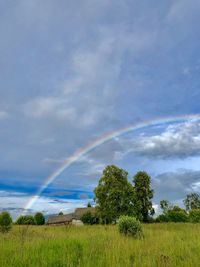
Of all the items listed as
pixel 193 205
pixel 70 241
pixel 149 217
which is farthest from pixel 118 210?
pixel 193 205

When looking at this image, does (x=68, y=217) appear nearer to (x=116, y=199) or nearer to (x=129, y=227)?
(x=116, y=199)

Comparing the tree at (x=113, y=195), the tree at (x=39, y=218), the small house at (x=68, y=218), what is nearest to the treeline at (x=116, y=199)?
the tree at (x=113, y=195)

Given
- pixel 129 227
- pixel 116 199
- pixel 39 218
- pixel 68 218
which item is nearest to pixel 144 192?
pixel 116 199

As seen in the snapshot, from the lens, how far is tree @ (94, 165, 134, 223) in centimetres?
3834

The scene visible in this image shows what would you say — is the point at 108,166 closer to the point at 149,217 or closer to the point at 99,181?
the point at 99,181

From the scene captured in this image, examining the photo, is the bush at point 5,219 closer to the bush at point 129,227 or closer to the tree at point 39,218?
the bush at point 129,227

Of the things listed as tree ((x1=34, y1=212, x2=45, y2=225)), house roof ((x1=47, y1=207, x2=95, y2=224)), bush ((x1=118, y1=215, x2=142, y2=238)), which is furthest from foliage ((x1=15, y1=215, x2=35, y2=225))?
bush ((x1=118, y1=215, x2=142, y2=238))

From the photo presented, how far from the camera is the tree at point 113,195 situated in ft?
126

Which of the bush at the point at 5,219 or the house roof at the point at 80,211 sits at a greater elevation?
the house roof at the point at 80,211

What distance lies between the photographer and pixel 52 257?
21.1 feet

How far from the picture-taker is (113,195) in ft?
127

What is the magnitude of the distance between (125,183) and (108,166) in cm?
351

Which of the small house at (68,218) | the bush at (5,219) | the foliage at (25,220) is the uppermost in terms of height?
the small house at (68,218)

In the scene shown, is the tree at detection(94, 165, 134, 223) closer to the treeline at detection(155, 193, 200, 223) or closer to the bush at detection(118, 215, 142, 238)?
the treeline at detection(155, 193, 200, 223)
